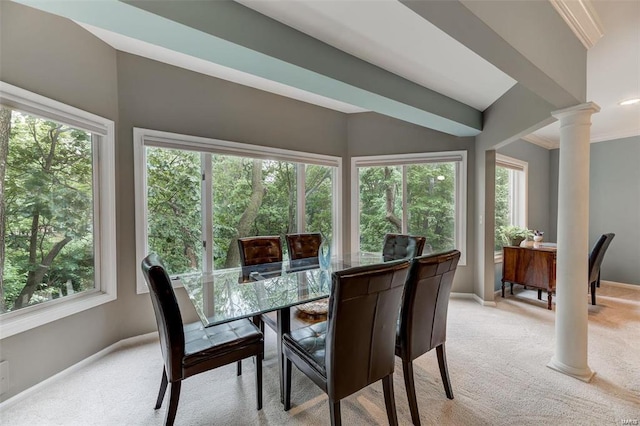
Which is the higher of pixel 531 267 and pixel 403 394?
pixel 531 267

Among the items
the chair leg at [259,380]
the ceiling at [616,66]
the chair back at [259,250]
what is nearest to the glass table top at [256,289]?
the chair back at [259,250]

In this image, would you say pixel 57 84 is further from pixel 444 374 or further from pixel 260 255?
pixel 444 374

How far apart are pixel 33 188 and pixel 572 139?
407 cm

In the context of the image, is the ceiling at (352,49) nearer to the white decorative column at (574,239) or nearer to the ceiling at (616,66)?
the ceiling at (616,66)

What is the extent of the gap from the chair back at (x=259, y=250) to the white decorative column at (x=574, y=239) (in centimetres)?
257

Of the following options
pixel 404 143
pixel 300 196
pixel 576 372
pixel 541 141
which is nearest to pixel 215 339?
pixel 300 196

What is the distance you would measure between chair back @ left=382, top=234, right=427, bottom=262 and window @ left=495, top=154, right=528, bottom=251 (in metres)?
2.31

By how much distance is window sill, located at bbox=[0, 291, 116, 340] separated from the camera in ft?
5.97

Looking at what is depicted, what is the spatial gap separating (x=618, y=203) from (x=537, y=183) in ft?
3.64

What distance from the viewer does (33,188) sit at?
202 centimetres

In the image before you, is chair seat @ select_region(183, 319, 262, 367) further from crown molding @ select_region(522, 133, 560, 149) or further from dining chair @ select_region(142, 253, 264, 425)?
crown molding @ select_region(522, 133, 560, 149)

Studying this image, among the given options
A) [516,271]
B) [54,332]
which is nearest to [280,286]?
[54,332]

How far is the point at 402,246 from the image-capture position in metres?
3.05

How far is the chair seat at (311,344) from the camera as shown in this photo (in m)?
1.53
